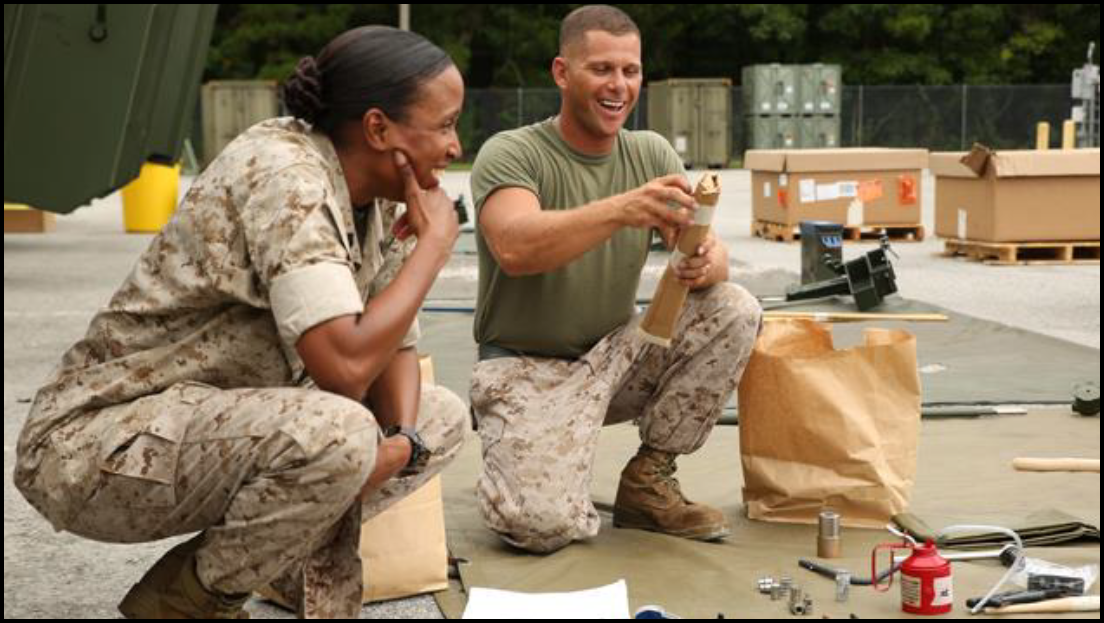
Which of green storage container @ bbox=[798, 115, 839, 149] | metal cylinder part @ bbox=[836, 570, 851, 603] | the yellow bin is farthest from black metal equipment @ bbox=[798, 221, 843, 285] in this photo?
green storage container @ bbox=[798, 115, 839, 149]

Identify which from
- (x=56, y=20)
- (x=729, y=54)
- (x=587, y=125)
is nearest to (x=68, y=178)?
(x=56, y=20)

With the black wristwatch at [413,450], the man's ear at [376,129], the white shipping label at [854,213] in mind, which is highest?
the man's ear at [376,129]

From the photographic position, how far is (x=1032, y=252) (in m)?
12.7

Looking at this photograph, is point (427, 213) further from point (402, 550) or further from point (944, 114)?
point (944, 114)

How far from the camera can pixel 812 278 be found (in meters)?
10.5

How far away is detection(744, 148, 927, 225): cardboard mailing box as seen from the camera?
1420cm

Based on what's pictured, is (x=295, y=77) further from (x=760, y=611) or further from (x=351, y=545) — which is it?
(x=760, y=611)

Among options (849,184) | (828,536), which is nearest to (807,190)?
(849,184)

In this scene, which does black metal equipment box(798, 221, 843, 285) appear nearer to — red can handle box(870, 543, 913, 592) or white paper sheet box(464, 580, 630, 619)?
red can handle box(870, 543, 913, 592)

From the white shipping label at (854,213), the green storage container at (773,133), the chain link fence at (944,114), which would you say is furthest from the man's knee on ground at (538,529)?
the chain link fence at (944,114)

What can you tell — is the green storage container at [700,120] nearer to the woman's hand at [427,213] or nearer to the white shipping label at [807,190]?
the white shipping label at [807,190]

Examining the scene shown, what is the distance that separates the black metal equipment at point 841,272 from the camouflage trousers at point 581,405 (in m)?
5.01

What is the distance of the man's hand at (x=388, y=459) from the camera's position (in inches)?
136

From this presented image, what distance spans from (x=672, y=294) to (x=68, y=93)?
787cm
